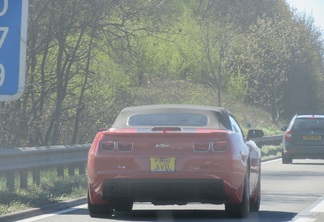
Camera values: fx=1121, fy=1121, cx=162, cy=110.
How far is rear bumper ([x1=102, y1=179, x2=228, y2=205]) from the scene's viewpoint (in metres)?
12.7

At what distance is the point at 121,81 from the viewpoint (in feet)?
121

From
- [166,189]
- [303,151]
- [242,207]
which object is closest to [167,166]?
[166,189]

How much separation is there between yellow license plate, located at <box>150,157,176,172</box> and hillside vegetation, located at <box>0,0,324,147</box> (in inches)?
429

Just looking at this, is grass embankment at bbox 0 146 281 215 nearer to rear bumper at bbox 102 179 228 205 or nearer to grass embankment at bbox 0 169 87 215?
grass embankment at bbox 0 169 87 215

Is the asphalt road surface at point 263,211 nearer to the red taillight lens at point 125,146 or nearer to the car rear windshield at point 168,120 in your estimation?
the red taillight lens at point 125,146

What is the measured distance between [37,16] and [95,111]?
5255 mm

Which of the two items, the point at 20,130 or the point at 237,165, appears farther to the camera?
the point at 20,130

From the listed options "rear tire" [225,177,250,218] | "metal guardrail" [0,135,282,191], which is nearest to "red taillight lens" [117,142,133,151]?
"rear tire" [225,177,250,218]

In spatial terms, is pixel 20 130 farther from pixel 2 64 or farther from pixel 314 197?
pixel 2 64

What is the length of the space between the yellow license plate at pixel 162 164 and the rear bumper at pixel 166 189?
0.42 feet

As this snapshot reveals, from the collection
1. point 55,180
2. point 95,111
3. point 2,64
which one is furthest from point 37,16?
point 2,64

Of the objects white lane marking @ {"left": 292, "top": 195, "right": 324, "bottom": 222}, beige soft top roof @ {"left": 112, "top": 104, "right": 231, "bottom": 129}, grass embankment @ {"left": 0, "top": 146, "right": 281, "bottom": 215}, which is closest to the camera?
white lane marking @ {"left": 292, "top": 195, "right": 324, "bottom": 222}

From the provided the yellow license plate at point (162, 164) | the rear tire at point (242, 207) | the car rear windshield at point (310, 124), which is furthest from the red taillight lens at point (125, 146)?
the car rear windshield at point (310, 124)

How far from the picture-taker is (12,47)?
13688 mm
